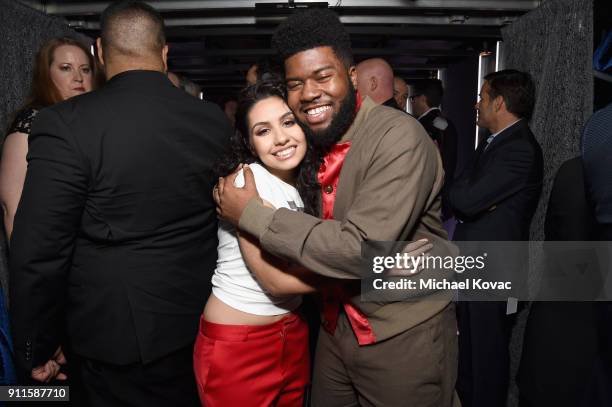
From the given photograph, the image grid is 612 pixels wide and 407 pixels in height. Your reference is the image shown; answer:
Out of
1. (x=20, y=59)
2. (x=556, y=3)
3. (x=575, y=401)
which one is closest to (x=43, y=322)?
(x=20, y=59)

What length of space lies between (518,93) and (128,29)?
227cm

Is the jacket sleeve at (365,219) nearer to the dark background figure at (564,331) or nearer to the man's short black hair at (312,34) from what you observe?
the man's short black hair at (312,34)

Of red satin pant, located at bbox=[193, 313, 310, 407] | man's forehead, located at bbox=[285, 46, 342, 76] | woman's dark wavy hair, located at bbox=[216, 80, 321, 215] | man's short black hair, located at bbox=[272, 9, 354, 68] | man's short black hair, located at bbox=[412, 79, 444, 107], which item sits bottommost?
red satin pant, located at bbox=[193, 313, 310, 407]

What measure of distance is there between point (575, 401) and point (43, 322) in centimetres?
195

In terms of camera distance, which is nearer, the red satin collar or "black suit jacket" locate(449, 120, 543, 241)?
the red satin collar

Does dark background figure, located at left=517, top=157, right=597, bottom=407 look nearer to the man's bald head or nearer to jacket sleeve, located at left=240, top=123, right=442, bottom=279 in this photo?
jacket sleeve, located at left=240, top=123, right=442, bottom=279

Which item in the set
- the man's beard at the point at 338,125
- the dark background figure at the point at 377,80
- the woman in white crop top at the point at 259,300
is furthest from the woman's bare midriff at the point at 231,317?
the dark background figure at the point at 377,80

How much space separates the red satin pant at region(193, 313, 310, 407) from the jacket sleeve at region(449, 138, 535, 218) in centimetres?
151

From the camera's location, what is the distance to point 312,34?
4.57ft

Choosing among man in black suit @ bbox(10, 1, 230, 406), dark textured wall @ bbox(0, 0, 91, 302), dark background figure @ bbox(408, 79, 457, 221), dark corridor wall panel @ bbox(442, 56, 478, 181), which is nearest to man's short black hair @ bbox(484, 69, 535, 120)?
dark background figure @ bbox(408, 79, 457, 221)

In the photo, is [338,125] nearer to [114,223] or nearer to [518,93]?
[114,223]

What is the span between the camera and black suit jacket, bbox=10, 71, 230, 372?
128cm

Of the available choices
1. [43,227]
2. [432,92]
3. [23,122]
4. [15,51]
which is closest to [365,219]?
[43,227]

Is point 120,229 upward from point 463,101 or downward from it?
downward
